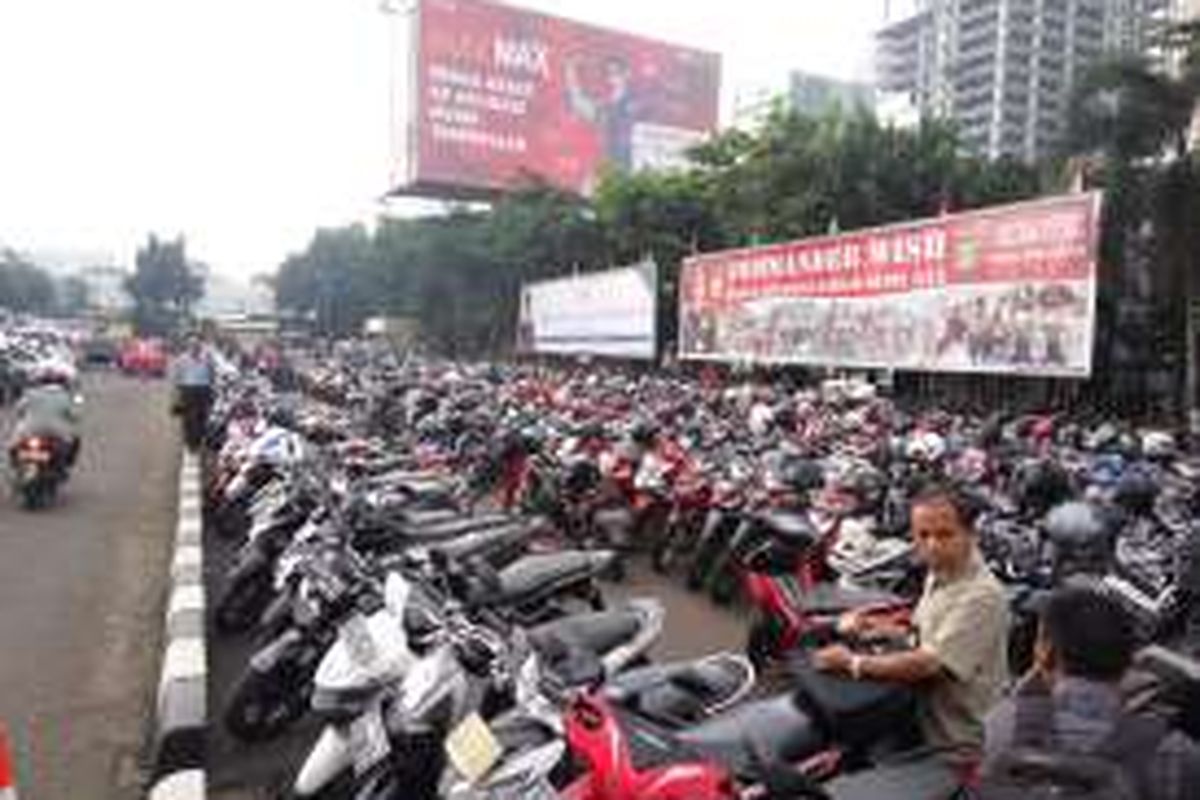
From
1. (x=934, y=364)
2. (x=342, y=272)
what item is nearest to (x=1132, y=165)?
(x=934, y=364)

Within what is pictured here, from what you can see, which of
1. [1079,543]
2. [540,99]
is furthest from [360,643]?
[540,99]

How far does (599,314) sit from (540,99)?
25240 millimetres

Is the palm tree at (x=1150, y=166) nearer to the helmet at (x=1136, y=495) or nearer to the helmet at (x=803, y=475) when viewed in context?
the helmet at (x=803, y=475)

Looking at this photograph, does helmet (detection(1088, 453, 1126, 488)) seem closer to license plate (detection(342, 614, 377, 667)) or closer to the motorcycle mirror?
the motorcycle mirror

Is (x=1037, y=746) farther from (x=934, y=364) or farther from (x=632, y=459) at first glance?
(x=934, y=364)

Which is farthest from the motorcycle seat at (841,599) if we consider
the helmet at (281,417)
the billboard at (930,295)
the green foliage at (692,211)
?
the green foliage at (692,211)

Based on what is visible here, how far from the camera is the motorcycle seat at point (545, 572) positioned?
623 cm

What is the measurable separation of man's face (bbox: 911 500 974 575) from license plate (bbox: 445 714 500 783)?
1333mm

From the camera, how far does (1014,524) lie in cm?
763

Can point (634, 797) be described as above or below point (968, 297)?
below

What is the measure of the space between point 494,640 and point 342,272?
71447 millimetres

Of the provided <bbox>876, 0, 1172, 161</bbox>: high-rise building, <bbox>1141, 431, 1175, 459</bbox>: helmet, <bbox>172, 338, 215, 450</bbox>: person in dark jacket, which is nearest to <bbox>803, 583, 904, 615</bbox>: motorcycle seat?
<bbox>1141, 431, 1175, 459</bbox>: helmet

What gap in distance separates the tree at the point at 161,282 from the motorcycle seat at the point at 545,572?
3347 inches

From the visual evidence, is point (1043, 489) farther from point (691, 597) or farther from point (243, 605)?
point (243, 605)
